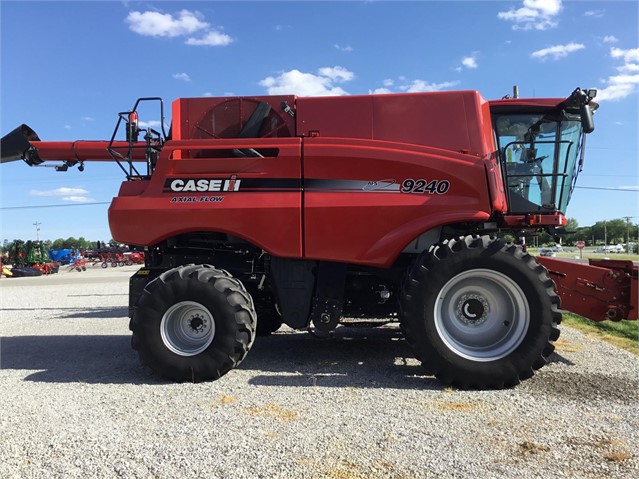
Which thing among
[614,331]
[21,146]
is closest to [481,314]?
[614,331]

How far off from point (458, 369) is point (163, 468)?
2967 mm

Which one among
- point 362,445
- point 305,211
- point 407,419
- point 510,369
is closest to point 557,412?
point 510,369

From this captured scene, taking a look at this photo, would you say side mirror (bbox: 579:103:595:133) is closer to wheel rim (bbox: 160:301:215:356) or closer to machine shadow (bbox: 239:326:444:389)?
machine shadow (bbox: 239:326:444:389)

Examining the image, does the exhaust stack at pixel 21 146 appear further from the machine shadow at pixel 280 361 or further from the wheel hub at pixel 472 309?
the wheel hub at pixel 472 309

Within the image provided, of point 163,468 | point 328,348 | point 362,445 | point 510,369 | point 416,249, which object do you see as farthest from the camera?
point 328,348

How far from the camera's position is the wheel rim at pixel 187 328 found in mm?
5344

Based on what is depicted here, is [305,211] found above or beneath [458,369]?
above

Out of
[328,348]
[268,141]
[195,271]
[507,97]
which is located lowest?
[328,348]

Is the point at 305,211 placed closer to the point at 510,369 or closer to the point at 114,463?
the point at 510,369

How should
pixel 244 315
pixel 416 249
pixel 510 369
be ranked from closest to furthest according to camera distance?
pixel 510 369 → pixel 244 315 → pixel 416 249

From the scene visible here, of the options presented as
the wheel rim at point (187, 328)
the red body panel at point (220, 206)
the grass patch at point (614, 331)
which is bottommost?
the grass patch at point (614, 331)

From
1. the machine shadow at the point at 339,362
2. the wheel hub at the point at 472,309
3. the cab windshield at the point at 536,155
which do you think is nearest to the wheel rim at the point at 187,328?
the machine shadow at the point at 339,362

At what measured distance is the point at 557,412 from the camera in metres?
4.08

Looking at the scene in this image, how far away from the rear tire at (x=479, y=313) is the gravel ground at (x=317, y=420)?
260 mm
